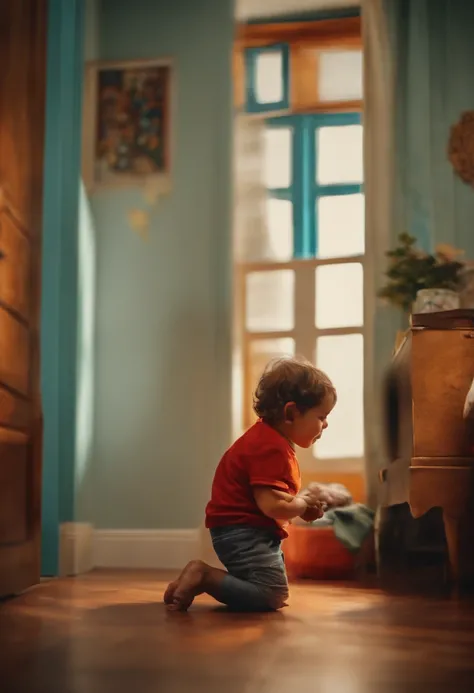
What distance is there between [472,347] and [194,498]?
1.29 meters

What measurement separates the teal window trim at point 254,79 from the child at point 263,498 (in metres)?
2.00

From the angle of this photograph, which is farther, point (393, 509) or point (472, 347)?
point (393, 509)

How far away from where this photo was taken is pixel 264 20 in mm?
3674

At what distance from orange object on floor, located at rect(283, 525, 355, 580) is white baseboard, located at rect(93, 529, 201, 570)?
0.49 meters

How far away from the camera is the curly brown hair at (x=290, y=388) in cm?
190

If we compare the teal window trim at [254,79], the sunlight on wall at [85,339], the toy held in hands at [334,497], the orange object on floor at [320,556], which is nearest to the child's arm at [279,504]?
the orange object on floor at [320,556]

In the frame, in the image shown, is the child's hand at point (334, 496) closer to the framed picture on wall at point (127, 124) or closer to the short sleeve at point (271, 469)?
the short sleeve at point (271, 469)

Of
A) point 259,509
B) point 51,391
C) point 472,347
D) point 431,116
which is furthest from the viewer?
point 431,116

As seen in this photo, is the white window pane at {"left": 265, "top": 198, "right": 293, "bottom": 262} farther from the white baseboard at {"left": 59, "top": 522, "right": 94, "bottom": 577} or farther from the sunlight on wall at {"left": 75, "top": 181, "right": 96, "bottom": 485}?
the white baseboard at {"left": 59, "top": 522, "right": 94, "bottom": 577}

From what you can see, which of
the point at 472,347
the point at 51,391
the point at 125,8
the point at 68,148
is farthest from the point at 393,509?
the point at 125,8

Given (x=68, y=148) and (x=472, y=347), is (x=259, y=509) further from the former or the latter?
(x=68, y=148)

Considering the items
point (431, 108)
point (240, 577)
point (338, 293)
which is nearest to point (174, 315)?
point (338, 293)

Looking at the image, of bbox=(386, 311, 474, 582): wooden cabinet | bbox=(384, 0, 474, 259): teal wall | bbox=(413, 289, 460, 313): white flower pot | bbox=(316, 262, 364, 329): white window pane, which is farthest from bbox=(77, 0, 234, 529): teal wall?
bbox=(386, 311, 474, 582): wooden cabinet

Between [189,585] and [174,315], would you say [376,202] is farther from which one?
[189,585]
